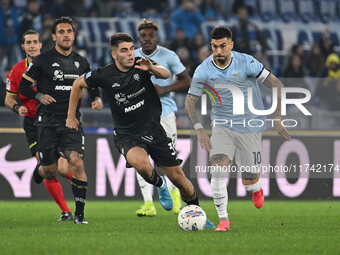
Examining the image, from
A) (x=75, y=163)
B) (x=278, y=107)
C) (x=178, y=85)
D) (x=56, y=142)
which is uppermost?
(x=178, y=85)

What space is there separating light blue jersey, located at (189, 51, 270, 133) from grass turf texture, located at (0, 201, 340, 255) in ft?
4.10

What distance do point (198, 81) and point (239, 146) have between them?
36.2 inches

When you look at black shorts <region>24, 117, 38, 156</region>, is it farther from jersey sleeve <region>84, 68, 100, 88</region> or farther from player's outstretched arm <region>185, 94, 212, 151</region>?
player's outstretched arm <region>185, 94, 212, 151</region>

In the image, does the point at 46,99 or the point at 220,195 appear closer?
the point at 220,195

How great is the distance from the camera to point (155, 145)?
9.61 meters

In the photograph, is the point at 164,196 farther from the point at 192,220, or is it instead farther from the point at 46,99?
the point at 46,99

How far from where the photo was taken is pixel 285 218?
37.8 feet

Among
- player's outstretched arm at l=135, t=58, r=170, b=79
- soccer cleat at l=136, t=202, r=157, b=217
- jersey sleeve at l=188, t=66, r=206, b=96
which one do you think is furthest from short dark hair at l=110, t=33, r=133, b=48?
soccer cleat at l=136, t=202, r=157, b=217

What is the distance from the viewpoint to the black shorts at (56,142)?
10492 mm

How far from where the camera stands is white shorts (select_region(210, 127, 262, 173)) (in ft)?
31.8

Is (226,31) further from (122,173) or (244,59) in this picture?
(122,173)

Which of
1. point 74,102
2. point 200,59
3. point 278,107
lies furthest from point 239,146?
point 200,59

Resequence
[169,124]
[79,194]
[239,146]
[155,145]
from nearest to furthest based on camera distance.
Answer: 1. [155,145]
2. [239,146]
3. [79,194]
4. [169,124]

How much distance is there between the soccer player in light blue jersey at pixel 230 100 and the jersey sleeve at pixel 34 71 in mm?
2019
